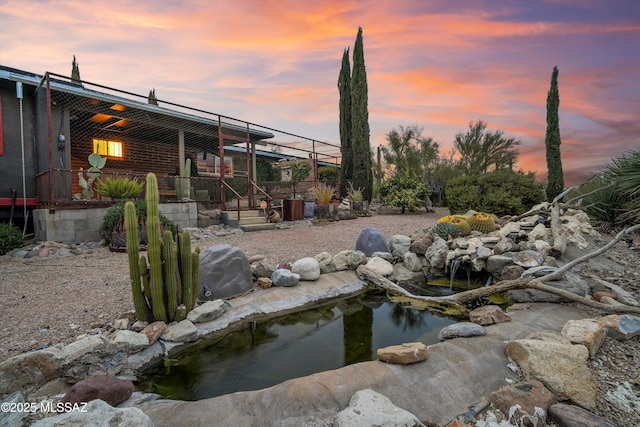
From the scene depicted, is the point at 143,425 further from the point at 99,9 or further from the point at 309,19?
the point at 99,9

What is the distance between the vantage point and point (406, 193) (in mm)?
14250

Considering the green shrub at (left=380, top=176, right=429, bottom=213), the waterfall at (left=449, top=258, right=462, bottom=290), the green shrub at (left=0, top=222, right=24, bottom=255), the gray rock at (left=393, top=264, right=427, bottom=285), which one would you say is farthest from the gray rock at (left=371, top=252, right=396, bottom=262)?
the green shrub at (left=380, top=176, right=429, bottom=213)

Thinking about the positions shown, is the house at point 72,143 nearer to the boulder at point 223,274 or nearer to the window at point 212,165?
the window at point 212,165

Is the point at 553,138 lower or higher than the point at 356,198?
higher

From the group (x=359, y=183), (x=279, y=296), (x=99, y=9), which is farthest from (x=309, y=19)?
(x=359, y=183)

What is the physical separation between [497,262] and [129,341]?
16.3 feet

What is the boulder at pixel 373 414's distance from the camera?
66.9 inches

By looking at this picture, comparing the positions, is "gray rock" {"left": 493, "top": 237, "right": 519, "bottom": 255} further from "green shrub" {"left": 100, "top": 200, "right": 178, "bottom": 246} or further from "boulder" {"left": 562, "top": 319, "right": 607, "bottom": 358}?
"green shrub" {"left": 100, "top": 200, "right": 178, "bottom": 246}

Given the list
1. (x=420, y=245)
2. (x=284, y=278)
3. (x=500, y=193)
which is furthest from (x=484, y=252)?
(x=500, y=193)

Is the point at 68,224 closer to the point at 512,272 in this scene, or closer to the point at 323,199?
the point at 323,199

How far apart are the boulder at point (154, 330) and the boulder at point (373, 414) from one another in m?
1.95

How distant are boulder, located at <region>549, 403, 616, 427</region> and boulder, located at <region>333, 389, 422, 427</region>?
872mm

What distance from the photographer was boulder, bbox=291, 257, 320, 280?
463 cm

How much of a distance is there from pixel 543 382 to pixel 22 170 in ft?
39.5
